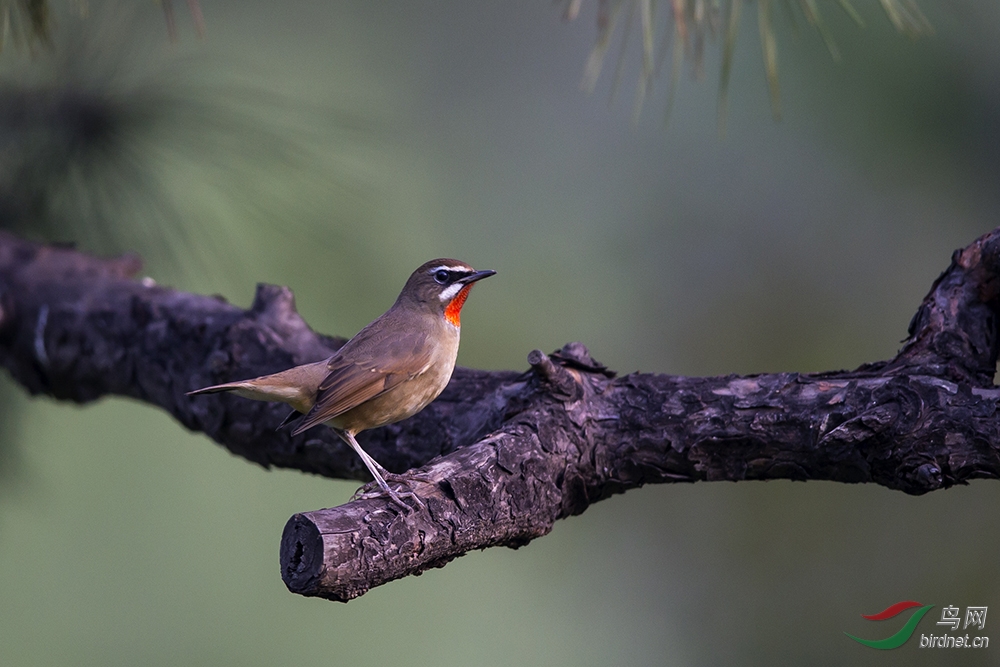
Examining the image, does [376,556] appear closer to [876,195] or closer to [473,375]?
[473,375]

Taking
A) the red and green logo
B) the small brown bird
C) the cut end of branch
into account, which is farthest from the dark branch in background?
the red and green logo

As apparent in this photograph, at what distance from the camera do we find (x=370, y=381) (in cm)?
230

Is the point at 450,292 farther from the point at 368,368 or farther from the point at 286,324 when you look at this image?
the point at 286,324

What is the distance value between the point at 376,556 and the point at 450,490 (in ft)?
0.95

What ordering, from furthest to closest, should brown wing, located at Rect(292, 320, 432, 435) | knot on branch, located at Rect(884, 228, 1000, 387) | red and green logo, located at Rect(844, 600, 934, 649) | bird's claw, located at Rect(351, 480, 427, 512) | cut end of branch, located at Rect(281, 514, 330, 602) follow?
red and green logo, located at Rect(844, 600, 934, 649), brown wing, located at Rect(292, 320, 432, 435), knot on branch, located at Rect(884, 228, 1000, 387), bird's claw, located at Rect(351, 480, 427, 512), cut end of branch, located at Rect(281, 514, 330, 602)

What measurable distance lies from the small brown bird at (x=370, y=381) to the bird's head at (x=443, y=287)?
99 millimetres

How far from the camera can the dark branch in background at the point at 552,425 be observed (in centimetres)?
174

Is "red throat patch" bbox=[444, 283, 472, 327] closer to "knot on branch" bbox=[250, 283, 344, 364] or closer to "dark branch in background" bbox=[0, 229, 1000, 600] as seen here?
"dark branch in background" bbox=[0, 229, 1000, 600]

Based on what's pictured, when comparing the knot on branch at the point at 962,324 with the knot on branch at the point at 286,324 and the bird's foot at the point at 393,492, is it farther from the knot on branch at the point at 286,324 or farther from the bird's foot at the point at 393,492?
the knot on branch at the point at 286,324

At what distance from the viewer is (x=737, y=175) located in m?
5.60

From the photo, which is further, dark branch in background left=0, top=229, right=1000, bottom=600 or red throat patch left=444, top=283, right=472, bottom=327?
red throat patch left=444, top=283, right=472, bottom=327

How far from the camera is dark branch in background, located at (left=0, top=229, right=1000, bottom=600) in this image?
1738mm

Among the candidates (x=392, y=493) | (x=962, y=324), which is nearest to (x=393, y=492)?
(x=392, y=493)

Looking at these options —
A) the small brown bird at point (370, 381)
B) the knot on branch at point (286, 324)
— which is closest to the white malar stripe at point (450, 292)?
the small brown bird at point (370, 381)
